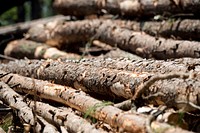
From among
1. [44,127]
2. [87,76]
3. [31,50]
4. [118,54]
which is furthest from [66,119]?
[31,50]

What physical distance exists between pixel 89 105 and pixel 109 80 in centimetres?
42

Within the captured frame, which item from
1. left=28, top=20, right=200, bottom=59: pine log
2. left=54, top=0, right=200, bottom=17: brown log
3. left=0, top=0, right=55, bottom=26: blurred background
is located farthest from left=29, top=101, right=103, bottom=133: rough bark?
left=0, top=0, right=55, bottom=26: blurred background

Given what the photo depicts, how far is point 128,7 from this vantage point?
21.7ft

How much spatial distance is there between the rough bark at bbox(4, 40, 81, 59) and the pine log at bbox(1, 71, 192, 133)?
239cm

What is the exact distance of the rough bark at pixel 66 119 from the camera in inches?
124

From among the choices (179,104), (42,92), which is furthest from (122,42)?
(179,104)

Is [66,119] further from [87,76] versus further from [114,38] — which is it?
[114,38]

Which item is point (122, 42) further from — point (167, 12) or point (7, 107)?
point (7, 107)

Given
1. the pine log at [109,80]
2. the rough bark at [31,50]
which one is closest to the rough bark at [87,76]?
the pine log at [109,80]

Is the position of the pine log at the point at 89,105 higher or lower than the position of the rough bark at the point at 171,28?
lower

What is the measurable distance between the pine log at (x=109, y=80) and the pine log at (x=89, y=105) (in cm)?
19

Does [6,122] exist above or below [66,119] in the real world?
below

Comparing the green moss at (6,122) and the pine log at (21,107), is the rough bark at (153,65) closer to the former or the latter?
the pine log at (21,107)

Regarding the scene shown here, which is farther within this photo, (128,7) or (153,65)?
(128,7)
